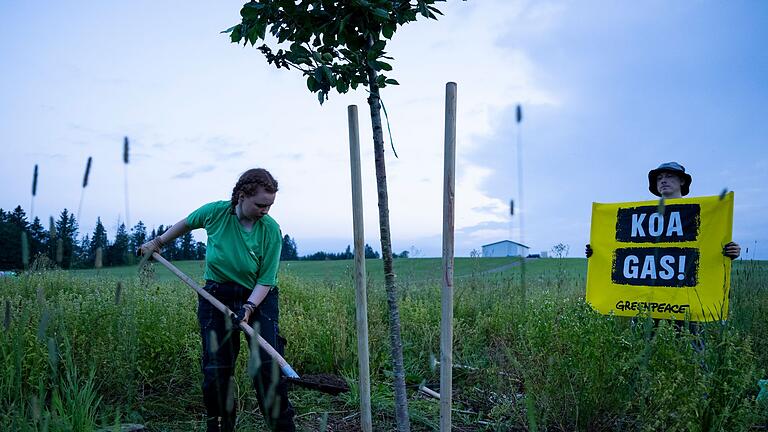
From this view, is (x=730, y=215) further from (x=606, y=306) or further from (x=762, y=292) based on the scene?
(x=762, y=292)

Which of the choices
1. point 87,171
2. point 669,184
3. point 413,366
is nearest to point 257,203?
point 87,171

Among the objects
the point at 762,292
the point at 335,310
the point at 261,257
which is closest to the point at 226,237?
the point at 261,257

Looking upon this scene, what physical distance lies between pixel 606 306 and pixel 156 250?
360cm

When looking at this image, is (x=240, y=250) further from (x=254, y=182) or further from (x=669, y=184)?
(x=669, y=184)

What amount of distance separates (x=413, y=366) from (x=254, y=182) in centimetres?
260

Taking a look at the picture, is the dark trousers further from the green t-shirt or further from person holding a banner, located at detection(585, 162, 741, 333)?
person holding a banner, located at detection(585, 162, 741, 333)

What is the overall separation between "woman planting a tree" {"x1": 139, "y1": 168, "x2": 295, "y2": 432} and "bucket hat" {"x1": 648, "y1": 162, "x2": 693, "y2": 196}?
3097mm

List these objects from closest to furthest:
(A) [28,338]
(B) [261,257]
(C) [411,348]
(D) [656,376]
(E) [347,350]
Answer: (D) [656,376] < (B) [261,257] < (A) [28,338] < (E) [347,350] < (C) [411,348]

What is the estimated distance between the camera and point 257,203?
3352mm

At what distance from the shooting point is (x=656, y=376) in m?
2.83

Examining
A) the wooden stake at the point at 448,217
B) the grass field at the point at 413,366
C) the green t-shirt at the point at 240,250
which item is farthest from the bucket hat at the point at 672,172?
the green t-shirt at the point at 240,250

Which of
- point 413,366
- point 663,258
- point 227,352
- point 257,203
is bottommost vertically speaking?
point 413,366

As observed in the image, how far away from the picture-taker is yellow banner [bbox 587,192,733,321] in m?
4.37

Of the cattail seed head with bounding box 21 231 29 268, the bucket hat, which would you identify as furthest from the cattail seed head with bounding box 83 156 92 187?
the bucket hat
